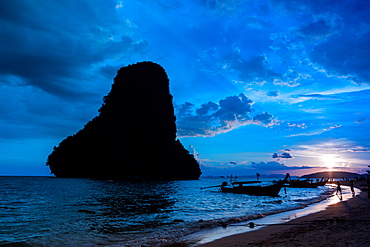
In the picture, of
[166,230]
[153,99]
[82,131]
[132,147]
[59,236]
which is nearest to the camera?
[59,236]

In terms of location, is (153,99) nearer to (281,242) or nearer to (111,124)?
(111,124)

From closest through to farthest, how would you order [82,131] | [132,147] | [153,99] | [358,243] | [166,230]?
[358,243] < [166,230] < [132,147] < [153,99] < [82,131]

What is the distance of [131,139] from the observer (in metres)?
105

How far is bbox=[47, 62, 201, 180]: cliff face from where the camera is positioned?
10419 centimetres

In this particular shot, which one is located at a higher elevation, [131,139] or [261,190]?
[131,139]

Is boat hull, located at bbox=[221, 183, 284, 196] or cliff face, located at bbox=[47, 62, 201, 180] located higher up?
cliff face, located at bbox=[47, 62, 201, 180]

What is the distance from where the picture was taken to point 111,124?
107 metres

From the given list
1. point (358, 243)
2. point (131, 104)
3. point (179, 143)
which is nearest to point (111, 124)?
point (131, 104)

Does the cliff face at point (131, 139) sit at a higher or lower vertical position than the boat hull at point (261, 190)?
higher

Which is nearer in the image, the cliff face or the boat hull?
the boat hull

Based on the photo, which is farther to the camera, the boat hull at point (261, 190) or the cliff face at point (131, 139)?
the cliff face at point (131, 139)

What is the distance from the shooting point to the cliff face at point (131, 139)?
104188 millimetres

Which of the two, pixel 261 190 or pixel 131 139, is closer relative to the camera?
pixel 261 190

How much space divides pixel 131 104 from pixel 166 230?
10000 cm
